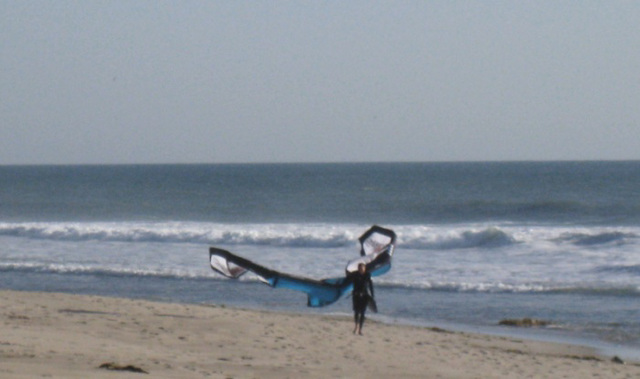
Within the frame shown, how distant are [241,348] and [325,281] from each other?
1.75 m

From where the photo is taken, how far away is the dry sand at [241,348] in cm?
985

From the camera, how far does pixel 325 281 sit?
13.0 meters

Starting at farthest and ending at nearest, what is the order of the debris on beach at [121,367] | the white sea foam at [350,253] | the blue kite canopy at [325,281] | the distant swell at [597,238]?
1. the distant swell at [597,238]
2. the white sea foam at [350,253]
3. the blue kite canopy at [325,281]
4. the debris on beach at [121,367]

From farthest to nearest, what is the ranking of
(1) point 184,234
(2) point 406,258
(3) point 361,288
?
1. (1) point 184,234
2. (2) point 406,258
3. (3) point 361,288

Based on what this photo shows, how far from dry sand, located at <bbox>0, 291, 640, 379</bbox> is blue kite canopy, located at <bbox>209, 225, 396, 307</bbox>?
24.5 inches

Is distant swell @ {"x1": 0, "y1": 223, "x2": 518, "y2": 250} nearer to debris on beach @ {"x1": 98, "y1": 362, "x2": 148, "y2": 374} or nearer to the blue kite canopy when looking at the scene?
the blue kite canopy

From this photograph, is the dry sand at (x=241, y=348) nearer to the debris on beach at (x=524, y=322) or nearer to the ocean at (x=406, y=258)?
the debris on beach at (x=524, y=322)

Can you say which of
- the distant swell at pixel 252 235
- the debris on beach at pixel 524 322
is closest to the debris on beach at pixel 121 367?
the debris on beach at pixel 524 322

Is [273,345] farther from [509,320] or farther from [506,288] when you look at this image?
[506,288]

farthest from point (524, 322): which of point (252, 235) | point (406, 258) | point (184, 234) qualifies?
point (184, 234)

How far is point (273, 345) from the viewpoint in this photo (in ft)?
39.9

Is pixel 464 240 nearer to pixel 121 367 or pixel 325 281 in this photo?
pixel 325 281

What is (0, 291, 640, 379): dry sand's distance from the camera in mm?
9852

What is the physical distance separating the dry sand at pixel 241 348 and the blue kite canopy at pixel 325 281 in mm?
622
